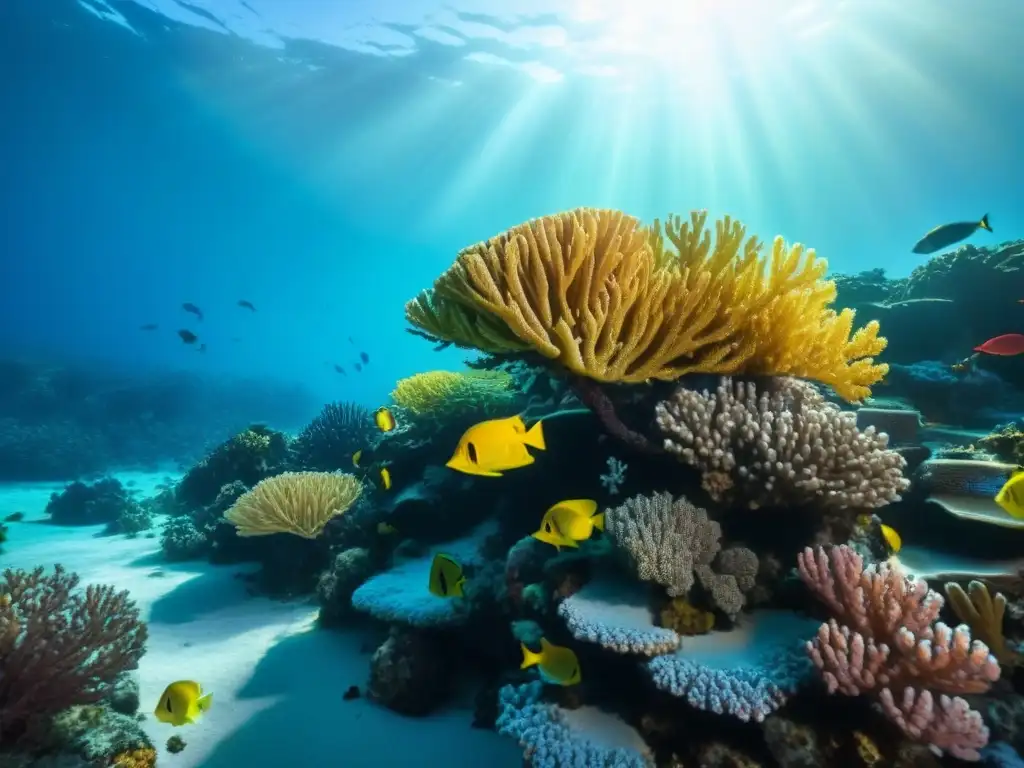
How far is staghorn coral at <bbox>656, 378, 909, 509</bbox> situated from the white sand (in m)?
2.66

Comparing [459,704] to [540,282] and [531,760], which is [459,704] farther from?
[540,282]

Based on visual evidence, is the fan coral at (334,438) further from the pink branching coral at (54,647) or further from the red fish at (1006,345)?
the red fish at (1006,345)

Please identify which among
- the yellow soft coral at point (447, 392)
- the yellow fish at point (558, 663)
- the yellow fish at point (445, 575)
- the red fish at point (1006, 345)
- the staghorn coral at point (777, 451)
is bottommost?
the yellow fish at point (558, 663)

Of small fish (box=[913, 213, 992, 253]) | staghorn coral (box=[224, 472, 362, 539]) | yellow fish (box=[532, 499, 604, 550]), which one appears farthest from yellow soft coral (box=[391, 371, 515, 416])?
small fish (box=[913, 213, 992, 253])

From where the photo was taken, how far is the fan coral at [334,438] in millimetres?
11289

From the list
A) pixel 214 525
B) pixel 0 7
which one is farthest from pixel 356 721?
pixel 0 7

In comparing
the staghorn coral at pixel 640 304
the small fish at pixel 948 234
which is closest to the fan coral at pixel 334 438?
the staghorn coral at pixel 640 304

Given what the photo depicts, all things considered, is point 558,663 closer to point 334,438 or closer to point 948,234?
point 948,234

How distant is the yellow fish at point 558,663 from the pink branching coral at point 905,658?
1.30 metres

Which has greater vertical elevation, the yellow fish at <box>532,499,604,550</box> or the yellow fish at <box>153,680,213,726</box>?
the yellow fish at <box>532,499,604,550</box>

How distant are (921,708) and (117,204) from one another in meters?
82.8

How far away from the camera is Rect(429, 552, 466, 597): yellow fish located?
3699mm

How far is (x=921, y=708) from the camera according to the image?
2.36 meters

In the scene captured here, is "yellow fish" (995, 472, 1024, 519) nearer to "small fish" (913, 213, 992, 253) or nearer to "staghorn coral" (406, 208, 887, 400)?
"staghorn coral" (406, 208, 887, 400)
